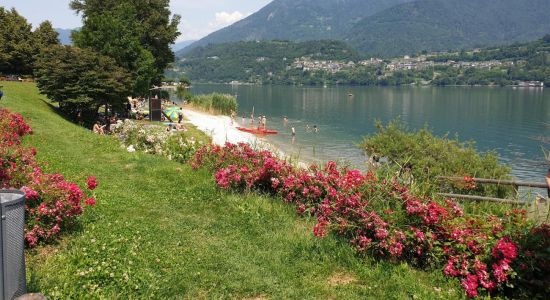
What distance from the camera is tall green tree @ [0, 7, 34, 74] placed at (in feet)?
146

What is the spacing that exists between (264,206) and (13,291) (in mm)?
5840

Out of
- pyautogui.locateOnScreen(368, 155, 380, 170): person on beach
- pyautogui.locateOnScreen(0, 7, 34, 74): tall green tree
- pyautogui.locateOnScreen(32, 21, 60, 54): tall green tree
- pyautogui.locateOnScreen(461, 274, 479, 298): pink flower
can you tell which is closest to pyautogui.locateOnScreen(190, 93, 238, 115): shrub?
pyautogui.locateOnScreen(32, 21, 60, 54): tall green tree

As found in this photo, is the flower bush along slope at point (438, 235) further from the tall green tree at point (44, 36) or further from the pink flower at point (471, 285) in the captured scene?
the tall green tree at point (44, 36)

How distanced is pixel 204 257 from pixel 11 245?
3.30m

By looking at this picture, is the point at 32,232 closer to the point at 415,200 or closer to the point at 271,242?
the point at 271,242

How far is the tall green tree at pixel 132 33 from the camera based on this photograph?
36.0 meters

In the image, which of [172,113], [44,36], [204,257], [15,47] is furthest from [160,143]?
[44,36]

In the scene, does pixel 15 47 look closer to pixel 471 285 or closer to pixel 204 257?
pixel 204 257

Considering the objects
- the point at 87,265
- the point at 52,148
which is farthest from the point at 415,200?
the point at 52,148

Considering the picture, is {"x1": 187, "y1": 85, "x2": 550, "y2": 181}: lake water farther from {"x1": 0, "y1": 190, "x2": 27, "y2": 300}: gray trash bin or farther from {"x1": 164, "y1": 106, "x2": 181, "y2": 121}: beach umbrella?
{"x1": 0, "y1": 190, "x2": 27, "y2": 300}: gray trash bin

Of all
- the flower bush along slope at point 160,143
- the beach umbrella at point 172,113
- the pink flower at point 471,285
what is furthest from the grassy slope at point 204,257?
the beach umbrella at point 172,113

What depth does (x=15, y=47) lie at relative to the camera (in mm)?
44375

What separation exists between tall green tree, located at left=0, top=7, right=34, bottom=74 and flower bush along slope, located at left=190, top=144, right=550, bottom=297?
4560 cm

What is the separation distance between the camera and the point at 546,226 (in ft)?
20.4
